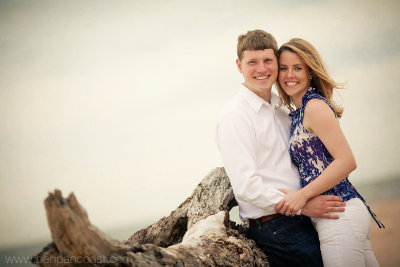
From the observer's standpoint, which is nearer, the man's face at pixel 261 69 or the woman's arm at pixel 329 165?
the woman's arm at pixel 329 165

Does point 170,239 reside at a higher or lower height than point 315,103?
lower

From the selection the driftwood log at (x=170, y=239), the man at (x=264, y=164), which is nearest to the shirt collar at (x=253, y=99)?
the man at (x=264, y=164)

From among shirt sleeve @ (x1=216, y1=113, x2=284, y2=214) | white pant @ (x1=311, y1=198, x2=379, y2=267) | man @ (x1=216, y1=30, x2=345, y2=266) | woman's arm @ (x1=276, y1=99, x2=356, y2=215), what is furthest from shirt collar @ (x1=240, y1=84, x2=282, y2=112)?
white pant @ (x1=311, y1=198, x2=379, y2=267)

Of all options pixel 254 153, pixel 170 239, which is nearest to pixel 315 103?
pixel 254 153

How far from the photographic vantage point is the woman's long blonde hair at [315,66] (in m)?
2.94

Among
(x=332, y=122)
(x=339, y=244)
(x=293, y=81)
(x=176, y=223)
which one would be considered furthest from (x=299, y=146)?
(x=176, y=223)

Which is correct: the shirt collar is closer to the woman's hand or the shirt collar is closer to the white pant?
the woman's hand

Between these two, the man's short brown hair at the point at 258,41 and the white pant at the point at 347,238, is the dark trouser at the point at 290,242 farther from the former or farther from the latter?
the man's short brown hair at the point at 258,41

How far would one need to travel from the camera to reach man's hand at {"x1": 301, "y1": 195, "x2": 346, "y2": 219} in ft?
8.68

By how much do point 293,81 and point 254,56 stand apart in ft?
1.17

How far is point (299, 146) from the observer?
2.85 metres

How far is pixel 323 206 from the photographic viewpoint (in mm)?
2650

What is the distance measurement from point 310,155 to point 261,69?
74cm

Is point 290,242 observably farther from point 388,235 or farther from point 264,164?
point 388,235
